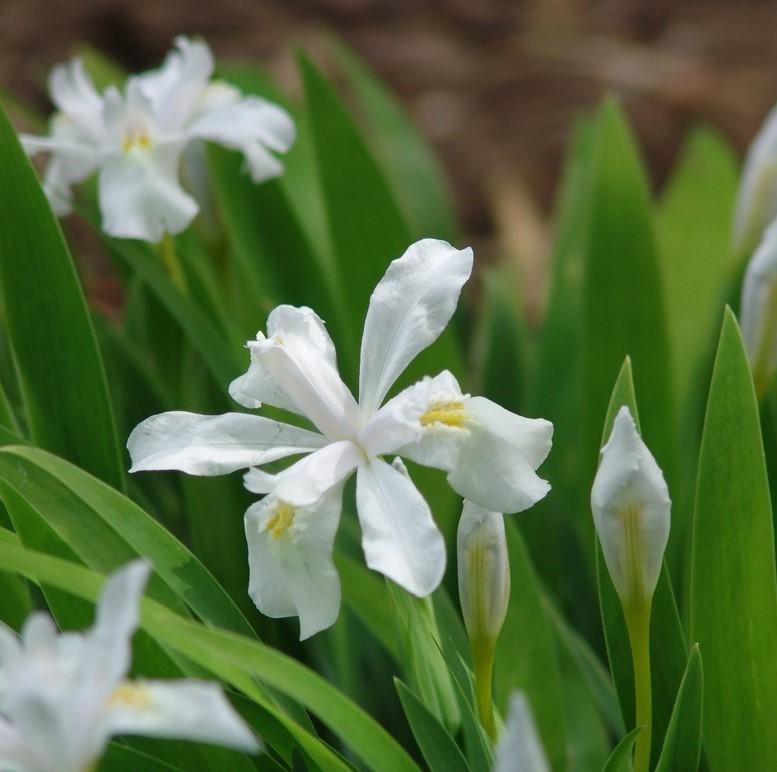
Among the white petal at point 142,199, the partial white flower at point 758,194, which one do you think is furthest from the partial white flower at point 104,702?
the partial white flower at point 758,194

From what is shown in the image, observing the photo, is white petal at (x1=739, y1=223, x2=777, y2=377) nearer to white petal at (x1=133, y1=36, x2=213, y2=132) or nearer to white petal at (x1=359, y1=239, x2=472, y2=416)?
white petal at (x1=359, y1=239, x2=472, y2=416)

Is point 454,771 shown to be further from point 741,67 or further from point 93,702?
point 741,67

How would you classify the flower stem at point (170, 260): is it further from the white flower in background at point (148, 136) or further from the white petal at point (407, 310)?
the white petal at point (407, 310)

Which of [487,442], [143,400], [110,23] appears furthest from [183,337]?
[110,23]

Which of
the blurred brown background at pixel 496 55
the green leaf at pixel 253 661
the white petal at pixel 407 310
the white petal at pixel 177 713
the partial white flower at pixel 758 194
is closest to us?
the white petal at pixel 177 713

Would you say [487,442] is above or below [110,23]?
below

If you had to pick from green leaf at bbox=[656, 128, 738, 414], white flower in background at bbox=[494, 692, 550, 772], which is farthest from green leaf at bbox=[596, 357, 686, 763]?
green leaf at bbox=[656, 128, 738, 414]

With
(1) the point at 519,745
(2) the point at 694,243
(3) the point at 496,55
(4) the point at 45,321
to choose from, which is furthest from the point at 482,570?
(3) the point at 496,55
